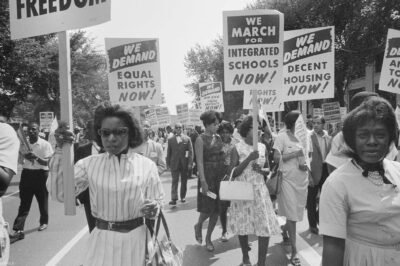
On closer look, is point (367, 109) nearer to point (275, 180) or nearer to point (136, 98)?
point (275, 180)

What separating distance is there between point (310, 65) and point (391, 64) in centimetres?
147

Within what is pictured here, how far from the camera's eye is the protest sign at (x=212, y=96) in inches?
698

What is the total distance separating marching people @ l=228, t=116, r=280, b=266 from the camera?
547 centimetres

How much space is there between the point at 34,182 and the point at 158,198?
5478 millimetres

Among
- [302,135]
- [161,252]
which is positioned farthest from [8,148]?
[302,135]

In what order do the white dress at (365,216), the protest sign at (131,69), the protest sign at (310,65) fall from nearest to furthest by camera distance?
the white dress at (365,216) < the protest sign at (131,69) < the protest sign at (310,65)

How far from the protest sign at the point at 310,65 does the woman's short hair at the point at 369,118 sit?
6.44 m

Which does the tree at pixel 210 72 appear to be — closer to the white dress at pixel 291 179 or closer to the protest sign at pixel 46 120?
the protest sign at pixel 46 120

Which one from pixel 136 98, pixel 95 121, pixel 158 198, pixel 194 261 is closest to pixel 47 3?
pixel 95 121

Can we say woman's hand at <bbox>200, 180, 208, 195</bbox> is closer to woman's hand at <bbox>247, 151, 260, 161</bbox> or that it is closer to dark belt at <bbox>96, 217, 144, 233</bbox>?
woman's hand at <bbox>247, 151, 260, 161</bbox>

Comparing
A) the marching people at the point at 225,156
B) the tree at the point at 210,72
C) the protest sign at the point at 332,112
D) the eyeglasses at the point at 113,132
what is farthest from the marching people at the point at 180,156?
the tree at the point at 210,72

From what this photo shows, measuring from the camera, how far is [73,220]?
346 inches

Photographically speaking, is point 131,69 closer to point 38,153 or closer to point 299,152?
point 38,153

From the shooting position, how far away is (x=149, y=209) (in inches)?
120
